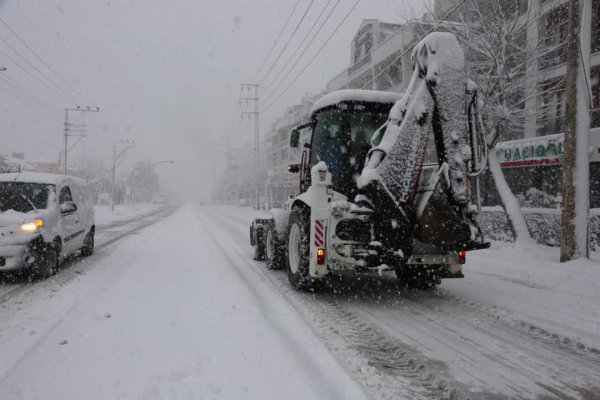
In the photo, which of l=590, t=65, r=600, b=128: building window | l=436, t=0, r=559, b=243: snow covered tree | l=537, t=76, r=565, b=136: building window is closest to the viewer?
l=436, t=0, r=559, b=243: snow covered tree

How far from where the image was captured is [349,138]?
21.2 feet

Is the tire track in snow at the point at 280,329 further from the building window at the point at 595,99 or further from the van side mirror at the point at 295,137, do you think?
the building window at the point at 595,99

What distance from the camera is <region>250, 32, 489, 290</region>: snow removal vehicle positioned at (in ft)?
17.6

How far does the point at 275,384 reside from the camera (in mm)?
3396

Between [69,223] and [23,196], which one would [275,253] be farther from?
[23,196]

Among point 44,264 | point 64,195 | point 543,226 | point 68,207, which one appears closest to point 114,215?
point 64,195

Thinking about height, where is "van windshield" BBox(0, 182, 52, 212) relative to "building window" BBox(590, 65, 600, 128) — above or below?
below

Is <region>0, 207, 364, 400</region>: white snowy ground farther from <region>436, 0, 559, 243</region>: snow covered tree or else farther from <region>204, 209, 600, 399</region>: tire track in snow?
<region>436, 0, 559, 243</region>: snow covered tree

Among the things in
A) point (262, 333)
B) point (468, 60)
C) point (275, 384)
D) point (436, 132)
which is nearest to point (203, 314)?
point (262, 333)

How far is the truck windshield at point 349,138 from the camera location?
254 inches

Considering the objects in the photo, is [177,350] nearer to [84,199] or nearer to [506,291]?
[506,291]

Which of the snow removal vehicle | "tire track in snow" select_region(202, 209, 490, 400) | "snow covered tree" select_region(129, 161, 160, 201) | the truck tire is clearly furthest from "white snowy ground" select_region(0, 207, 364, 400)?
"snow covered tree" select_region(129, 161, 160, 201)

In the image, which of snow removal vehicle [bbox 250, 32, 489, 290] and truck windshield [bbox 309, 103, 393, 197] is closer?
snow removal vehicle [bbox 250, 32, 489, 290]

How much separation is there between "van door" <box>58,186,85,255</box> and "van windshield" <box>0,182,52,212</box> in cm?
35
